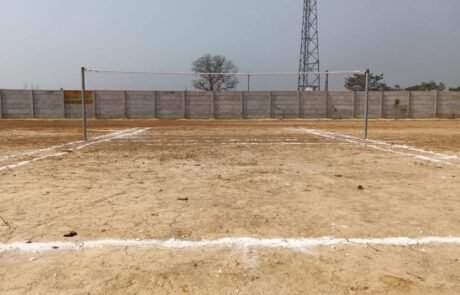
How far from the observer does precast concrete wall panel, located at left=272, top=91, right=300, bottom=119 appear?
36594 millimetres

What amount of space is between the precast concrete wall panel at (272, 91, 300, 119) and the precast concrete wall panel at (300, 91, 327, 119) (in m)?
0.68

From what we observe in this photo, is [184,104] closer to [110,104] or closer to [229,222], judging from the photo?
[110,104]

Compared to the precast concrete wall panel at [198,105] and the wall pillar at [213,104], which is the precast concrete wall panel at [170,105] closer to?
the precast concrete wall panel at [198,105]

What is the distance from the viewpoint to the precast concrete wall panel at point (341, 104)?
1455 inches

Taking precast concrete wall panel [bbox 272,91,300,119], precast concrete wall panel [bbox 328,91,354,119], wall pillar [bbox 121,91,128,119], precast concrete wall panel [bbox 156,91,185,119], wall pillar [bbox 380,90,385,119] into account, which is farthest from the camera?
wall pillar [bbox 380,90,385,119]

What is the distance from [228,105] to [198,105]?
260 centimetres

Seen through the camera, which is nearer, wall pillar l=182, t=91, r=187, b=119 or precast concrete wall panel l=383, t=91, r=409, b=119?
wall pillar l=182, t=91, r=187, b=119

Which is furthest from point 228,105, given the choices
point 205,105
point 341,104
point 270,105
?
point 341,104

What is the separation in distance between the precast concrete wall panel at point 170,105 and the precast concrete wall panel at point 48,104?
8285mm

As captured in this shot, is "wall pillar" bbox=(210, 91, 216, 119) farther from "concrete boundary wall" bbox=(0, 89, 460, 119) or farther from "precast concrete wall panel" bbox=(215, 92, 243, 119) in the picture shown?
"precast concrete wall panel" bbox=(215, 92, 243, 119)

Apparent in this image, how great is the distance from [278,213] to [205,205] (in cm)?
95

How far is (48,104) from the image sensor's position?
117 ft

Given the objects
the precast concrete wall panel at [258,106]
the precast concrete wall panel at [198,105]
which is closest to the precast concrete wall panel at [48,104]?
the precast concrete wall panel at [198,105]


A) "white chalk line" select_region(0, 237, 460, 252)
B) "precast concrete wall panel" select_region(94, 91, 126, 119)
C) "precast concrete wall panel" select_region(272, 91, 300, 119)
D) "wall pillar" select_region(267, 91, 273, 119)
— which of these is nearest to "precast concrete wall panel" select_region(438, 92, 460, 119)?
"precast concrete wall panel" select_region(272, 91, 300, 119)
